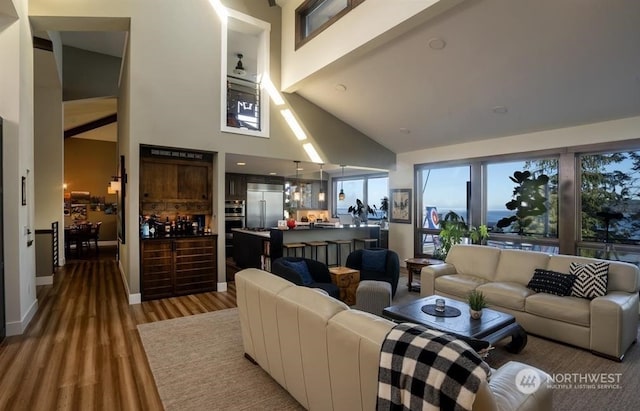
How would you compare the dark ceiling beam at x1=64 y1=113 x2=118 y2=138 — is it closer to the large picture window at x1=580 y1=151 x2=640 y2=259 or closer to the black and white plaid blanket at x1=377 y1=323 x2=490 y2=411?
the black and white plaid blanket at x1=377 y1=323 x2=490 y2=411

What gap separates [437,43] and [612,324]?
3580mm

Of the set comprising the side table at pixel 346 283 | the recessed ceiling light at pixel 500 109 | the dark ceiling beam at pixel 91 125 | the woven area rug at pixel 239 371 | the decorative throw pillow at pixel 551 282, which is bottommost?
the woven area rug at pixel 239 371

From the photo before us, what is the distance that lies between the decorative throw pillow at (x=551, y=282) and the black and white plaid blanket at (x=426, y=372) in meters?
3.19

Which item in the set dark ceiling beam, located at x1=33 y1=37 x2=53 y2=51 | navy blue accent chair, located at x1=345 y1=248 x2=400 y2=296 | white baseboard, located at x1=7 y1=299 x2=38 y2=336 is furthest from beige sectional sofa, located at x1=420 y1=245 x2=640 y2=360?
dark ceiling beam, located at x1=33 y1=37 x2=53 y2=51

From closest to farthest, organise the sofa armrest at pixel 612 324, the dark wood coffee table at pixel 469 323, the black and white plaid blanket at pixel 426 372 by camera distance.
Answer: the black and white plaid blanket at pixel 426 372 < the dark wood coffee table at pixel 469 323 < the sofa armrest at pixel 612 324

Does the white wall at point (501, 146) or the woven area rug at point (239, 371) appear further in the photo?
the white wall at point (501, 146)

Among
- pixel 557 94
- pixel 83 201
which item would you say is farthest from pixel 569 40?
pixel 83 201

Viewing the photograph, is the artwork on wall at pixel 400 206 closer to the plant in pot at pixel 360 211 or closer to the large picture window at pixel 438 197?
the large picture window at pixel 438 197

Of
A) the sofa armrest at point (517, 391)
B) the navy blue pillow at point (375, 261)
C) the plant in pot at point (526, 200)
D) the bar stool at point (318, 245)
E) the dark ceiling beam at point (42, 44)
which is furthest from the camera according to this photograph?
the bar stool at point (318, 245)

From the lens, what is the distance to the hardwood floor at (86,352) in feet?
7.82

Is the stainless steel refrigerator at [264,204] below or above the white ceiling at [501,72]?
below

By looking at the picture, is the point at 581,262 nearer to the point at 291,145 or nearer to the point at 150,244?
the point at 291,145

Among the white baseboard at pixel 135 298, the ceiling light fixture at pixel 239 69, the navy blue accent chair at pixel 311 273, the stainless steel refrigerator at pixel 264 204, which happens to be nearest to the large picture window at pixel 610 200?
the navy blue accent chair at pixel 311 273

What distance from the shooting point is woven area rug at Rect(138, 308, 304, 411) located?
91.6 inches
